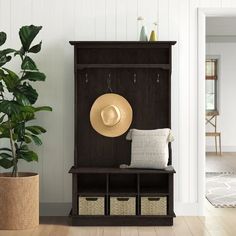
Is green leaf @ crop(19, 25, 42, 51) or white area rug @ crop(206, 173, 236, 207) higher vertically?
green leaf @ crop(19, 25, 42, 51)

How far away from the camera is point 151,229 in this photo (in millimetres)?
5148

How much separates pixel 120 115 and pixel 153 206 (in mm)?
924

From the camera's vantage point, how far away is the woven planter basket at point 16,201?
16.6 ft

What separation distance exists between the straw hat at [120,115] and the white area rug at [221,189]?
5.01 ft

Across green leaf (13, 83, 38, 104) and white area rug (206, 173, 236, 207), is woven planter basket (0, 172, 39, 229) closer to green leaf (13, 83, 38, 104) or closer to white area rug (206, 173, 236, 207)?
green leaf (13, 83, 38, 104)

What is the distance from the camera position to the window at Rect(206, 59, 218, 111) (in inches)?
511

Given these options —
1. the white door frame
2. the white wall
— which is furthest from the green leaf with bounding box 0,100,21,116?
the white wall

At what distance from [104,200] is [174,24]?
1.85 meters

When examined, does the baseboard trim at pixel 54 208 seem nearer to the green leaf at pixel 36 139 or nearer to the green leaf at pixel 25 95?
the green leaf at pixel 36 139

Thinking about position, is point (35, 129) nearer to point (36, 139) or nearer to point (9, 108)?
point (36, 139)

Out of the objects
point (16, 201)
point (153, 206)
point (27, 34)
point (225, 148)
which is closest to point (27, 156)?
point (16, 201)

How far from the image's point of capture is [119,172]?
5.23 m

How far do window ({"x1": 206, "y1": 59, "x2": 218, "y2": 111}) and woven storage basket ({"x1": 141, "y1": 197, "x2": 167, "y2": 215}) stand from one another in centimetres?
795

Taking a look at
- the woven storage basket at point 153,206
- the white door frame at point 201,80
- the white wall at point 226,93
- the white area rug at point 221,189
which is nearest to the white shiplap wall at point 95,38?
the white door frame at point 201,80
